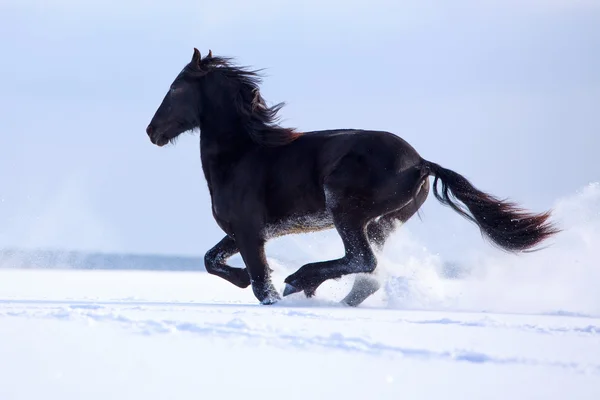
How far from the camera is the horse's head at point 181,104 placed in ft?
24.0

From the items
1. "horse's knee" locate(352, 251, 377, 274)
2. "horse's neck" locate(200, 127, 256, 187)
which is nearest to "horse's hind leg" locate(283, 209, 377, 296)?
"horse's knee" locate(352, 251, 377, 274)

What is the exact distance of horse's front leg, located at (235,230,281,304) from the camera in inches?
265

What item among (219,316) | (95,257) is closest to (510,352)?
(219,316)

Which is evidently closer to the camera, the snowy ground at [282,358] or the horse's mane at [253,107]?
the snowy ground at [282,358]

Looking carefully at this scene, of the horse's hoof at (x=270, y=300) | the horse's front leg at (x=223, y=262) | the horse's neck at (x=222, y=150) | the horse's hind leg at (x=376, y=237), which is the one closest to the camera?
the horse's hoof at (x=270, y=300)

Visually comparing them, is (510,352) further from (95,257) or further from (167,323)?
(95,257)

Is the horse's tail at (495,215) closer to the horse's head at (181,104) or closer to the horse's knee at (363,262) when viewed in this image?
the horse's knee at (363,262)

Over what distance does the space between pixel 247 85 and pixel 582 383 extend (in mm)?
5102

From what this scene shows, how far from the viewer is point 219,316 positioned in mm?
4488

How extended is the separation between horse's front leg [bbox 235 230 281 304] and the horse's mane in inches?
32.5

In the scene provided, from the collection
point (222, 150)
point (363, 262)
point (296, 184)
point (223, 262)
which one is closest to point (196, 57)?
point (222, 150)

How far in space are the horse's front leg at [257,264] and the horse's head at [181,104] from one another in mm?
1263

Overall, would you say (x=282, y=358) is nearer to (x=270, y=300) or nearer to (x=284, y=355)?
(x=284, y=355)

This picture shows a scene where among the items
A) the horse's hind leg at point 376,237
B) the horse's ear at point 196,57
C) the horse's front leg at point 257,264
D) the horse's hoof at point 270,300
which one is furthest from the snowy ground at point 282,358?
the horse's ear at point 196,57
